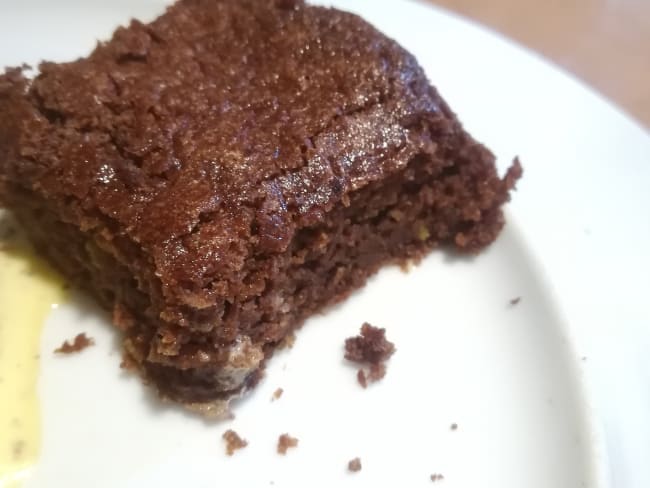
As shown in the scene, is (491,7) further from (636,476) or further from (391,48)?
(636,476)

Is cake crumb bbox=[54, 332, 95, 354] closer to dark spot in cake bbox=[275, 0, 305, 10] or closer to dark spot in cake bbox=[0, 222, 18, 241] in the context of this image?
dark spot in cake bbox=[0, 222, 18, 241]

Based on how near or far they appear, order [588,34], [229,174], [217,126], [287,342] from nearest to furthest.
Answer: [229,174] < [217,126] < [287,342] < [588,34]

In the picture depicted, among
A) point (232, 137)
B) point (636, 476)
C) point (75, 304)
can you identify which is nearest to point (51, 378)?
point (75, 304)

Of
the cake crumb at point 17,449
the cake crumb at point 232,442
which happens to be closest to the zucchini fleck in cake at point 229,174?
the cake crumb at point 232,442

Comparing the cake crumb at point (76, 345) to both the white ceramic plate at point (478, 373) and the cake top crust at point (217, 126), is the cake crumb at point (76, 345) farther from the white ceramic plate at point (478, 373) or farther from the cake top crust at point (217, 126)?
the cake top crust at point (217, 126)

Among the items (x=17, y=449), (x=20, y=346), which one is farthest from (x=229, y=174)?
(x=17, y=449)

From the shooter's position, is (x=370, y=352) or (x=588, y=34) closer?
(x=370, y=352)

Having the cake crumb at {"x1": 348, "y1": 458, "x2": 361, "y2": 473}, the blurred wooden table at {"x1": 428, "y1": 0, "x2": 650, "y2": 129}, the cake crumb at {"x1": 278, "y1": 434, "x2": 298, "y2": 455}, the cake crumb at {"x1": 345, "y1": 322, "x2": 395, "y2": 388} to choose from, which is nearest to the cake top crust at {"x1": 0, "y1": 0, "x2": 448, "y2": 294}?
the cake crumb at {"x1": 345, "y1": 322, "x2": 395, "y2": 388}

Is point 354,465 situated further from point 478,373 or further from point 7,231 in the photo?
point 7,231
